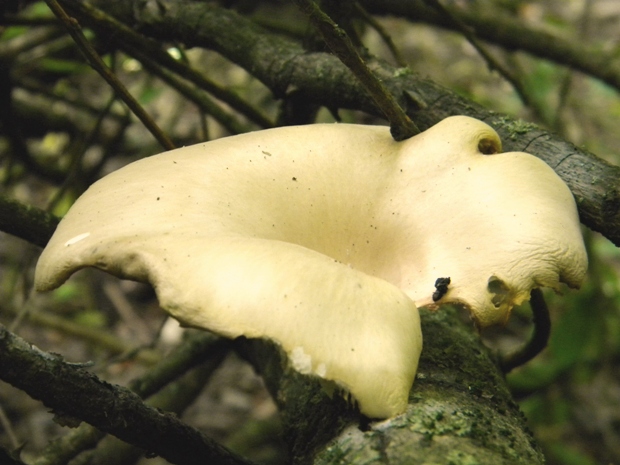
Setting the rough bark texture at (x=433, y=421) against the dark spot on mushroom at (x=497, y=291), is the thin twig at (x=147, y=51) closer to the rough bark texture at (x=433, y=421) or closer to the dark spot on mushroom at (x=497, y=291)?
the rough bark texture at (x=433, y=421)

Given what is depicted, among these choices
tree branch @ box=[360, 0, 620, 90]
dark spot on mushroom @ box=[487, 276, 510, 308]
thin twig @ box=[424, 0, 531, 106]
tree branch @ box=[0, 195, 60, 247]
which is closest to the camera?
dark spot on mushroom @ box=[487, 276, 510, 308]

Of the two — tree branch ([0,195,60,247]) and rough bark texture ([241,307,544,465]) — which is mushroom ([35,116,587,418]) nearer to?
rough bark texture ([241,307,544,465])

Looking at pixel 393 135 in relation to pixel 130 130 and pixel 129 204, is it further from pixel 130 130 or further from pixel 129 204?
pixel 130 130

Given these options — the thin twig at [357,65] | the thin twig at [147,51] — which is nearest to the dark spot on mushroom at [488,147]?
the thin twig at [357,65]

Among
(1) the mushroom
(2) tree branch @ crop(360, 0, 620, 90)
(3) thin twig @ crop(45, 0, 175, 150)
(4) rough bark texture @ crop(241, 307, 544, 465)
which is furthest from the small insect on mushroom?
(2) tree branch @ crop(360, 0, 620, 90)

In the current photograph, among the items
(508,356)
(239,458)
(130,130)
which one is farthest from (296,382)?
(130,130)

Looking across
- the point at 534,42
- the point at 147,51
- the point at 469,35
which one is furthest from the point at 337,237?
the point at 534,42
